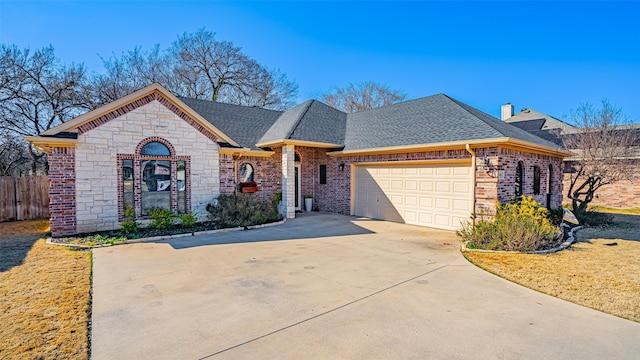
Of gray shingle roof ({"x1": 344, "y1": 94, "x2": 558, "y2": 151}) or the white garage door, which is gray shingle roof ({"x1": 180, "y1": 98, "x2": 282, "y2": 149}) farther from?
the white garage door

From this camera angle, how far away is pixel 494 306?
4.45 meters

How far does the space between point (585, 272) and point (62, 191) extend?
1301 cm

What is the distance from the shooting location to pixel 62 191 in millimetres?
8992

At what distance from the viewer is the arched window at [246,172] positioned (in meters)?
13.6

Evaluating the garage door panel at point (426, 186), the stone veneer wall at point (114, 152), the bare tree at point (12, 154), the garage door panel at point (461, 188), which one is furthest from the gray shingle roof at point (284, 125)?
the bare tree at point (12, 154)

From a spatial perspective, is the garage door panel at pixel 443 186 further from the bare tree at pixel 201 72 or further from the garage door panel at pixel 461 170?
the bare tree at pixel 201 72

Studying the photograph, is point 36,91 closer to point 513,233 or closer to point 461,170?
point 461,170

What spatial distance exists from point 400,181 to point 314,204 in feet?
16.6

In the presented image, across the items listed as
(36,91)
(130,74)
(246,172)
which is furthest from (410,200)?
(130,74)

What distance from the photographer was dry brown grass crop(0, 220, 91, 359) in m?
3.36

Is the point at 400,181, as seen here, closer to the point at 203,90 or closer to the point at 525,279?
the point at 525,279

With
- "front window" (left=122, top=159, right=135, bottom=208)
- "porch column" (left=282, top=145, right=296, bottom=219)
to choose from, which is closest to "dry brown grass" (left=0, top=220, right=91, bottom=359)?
"front window" (left=122, top=159, right=135, bottom=208)

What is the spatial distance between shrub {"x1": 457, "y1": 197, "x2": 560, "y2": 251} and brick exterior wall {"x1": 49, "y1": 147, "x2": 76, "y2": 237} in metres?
11.3

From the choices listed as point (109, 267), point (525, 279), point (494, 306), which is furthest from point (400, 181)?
point (109, 267)
